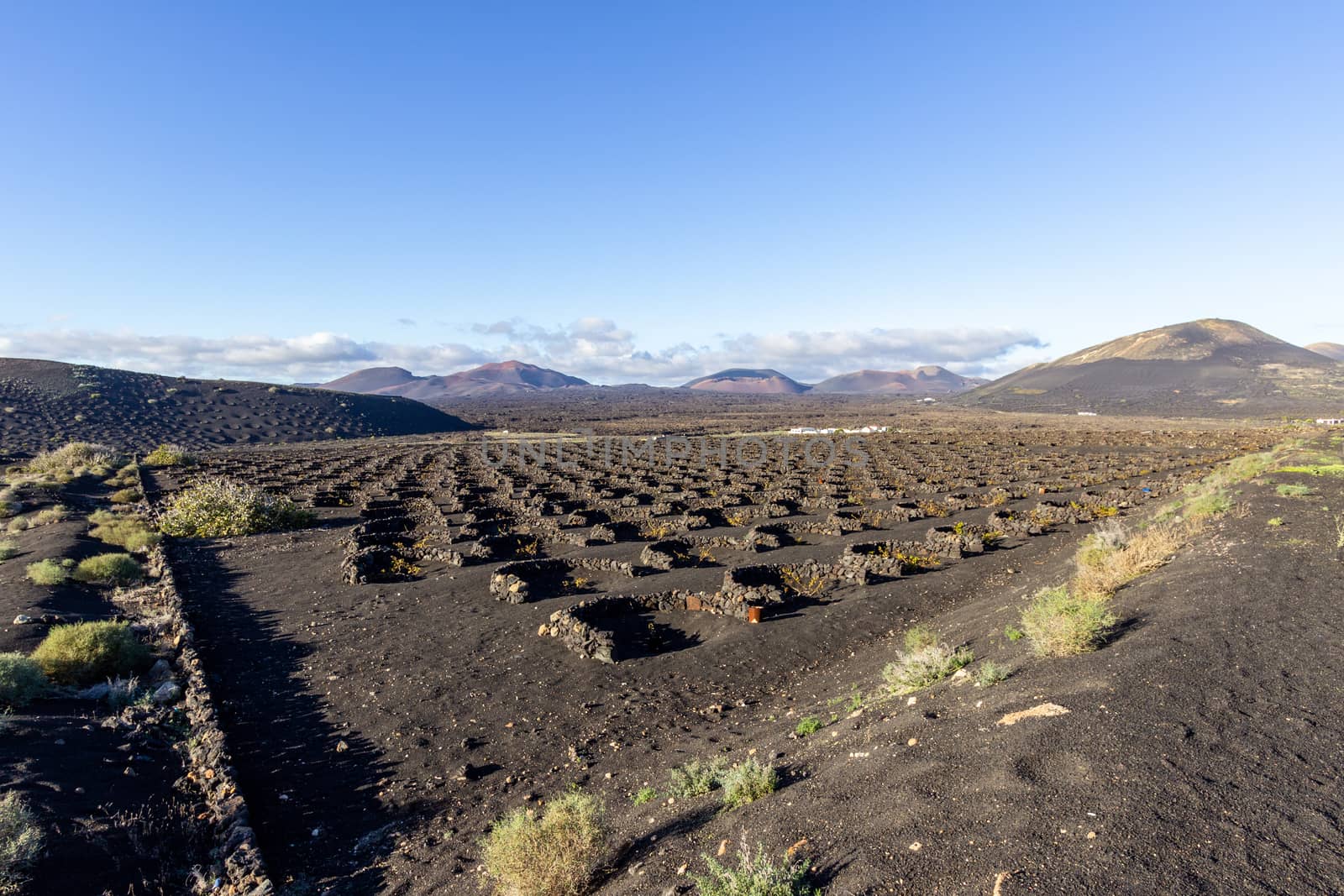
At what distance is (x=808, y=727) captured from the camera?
27.0 feet

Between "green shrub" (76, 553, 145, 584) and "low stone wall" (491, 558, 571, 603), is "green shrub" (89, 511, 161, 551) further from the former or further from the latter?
"low stone wall" (491, 558, 571, 603)

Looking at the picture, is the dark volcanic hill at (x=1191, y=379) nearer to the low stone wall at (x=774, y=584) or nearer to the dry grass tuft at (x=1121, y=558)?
the dry grass tuft at (x=1121, y=558)

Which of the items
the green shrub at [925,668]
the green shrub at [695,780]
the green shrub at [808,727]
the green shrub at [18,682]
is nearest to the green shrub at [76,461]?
the green shrub at [18,682]

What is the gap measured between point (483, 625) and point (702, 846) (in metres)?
10.1

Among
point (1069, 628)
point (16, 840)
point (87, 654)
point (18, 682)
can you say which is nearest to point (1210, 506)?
point (1069, 628)

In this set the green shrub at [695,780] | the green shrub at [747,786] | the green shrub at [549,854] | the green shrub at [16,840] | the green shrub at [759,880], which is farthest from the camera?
the green shrub at [695,780]

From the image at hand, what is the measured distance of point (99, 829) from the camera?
22.0 feet

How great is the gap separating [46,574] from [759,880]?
815 inches

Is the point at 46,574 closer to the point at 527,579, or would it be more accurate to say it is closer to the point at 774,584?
the point at 527,579

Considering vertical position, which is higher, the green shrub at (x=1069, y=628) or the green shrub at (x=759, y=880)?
the green shrub at (x=1069, y=628)

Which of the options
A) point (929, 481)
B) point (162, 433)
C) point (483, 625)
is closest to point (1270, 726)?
point (483, 625)

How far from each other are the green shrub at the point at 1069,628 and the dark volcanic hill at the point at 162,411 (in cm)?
8370

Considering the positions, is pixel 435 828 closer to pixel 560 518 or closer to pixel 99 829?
pixel 99 829

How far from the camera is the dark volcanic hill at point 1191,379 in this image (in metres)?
122
